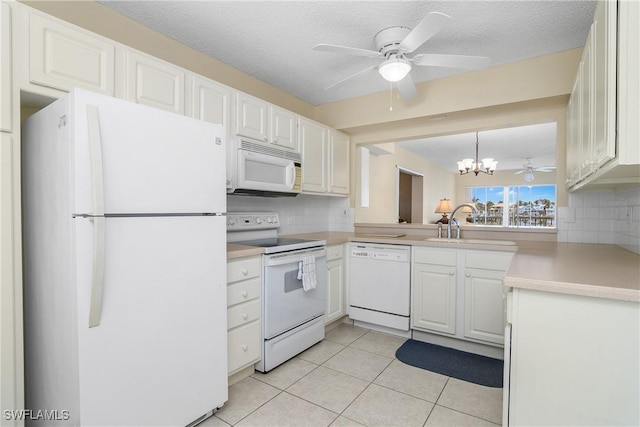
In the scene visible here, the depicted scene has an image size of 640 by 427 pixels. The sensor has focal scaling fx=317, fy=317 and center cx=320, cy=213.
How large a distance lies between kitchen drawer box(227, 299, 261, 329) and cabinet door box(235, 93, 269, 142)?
50.7 inches

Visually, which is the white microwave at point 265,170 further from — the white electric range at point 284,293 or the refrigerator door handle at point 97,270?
the refrigerator door handle at point 97,270

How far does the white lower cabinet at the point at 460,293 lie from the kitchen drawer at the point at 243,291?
1.48 meters

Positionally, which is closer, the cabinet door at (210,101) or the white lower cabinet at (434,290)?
the cabinet door at (210,101)

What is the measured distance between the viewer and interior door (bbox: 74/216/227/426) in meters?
1.32

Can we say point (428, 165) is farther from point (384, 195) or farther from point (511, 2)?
point (511, 2)

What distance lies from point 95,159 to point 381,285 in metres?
2.50

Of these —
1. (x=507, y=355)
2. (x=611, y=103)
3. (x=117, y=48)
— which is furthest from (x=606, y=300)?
(x=117, y=48)

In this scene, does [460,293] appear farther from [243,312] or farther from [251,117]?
[251,117]

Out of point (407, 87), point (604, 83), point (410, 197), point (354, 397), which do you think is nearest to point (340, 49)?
point (407, 87)

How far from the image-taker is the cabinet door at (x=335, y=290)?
3012mm

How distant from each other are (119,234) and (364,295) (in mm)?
2332

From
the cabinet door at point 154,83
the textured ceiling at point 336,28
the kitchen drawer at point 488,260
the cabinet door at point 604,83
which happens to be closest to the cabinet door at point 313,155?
the textured ceiling at point 336,28

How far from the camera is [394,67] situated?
2135mm

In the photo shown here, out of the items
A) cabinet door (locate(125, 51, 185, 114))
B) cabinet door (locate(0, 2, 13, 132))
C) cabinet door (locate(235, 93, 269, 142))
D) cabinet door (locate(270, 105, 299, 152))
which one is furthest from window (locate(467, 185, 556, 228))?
cabinet door (locate(0, 2, 13, 132))
